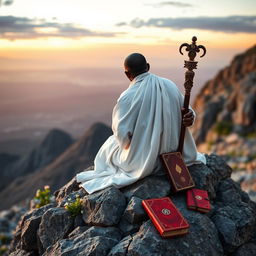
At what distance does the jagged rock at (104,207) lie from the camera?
277 inches

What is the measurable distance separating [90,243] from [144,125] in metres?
2.56

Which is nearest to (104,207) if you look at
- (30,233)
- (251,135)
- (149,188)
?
(149,188)

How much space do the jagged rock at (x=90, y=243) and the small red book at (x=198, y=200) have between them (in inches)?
61.6

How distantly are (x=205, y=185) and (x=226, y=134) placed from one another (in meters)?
38.1

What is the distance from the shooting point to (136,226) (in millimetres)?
6836

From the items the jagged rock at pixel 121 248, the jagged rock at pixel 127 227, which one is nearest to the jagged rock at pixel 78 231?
the jagged rock at pixel 127 227

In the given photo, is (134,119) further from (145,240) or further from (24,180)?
(24,180)

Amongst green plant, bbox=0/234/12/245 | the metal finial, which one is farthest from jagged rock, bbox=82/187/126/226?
green plant, bbox=0/234/12/245

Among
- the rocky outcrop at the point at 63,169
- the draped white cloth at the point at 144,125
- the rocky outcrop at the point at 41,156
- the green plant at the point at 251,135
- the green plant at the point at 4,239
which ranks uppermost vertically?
the draped white cloth at the point at 144,125

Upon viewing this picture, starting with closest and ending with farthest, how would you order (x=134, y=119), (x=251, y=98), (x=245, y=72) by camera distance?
(x=134, y=119) < (x=251, y=98) < (x=245, y=72)

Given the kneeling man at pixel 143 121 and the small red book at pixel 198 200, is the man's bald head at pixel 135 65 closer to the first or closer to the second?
the kneeling man at pixel 143 121

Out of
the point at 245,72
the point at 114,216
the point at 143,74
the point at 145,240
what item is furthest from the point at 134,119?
the point at 245,72

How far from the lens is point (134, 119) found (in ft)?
24.8

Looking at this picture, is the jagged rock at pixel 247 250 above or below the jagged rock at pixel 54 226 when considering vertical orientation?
below
